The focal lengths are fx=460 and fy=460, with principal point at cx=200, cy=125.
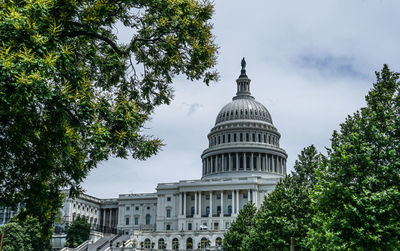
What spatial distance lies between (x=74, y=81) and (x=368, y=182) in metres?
15.1

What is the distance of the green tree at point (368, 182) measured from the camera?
2179cm

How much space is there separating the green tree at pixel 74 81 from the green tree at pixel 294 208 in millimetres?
20180

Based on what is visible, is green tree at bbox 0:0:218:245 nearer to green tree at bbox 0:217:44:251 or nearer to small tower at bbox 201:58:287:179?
green tree at bbox 0:217:44:251

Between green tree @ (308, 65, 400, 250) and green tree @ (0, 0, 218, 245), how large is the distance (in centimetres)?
994

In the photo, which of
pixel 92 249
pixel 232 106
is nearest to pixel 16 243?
pixel 92 249

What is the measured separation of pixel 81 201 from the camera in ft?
487

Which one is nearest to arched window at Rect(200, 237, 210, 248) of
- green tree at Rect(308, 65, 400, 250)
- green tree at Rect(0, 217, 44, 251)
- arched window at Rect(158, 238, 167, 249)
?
arched window at Rect(158, 238, 167, 249)

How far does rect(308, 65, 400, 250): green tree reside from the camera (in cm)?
2179

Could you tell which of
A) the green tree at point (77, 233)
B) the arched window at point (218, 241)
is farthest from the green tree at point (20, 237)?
the arched window at point (218, 241)

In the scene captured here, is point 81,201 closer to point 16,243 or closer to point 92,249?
point 92,249

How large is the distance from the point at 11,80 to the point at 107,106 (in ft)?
11.3

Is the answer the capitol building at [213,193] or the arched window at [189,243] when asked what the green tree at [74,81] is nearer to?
the arched window at [189,243]

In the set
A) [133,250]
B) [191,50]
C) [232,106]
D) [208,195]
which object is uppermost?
[232,106]

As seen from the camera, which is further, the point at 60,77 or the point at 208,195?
the point at 208,195
